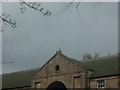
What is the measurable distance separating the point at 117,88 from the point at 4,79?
72.5ft

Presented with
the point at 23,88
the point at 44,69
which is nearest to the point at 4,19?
the point at 44,69

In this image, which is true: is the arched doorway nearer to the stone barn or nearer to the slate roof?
the stone barn

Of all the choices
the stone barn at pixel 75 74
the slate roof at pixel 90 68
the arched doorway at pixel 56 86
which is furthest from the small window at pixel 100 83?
the arched doorway at pixel 56 86

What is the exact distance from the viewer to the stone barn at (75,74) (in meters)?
34.5

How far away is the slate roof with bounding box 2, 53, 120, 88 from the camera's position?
116ft

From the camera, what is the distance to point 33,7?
323 inches

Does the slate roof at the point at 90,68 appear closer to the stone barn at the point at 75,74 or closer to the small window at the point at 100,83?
the stone barn at the point at 75,74

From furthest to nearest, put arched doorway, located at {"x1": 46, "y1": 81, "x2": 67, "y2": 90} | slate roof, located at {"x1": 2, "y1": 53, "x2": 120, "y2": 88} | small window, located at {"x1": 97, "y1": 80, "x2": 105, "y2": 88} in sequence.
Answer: arched doorway, located at {"x1": 46, "y1": 81, "x2": 67, "y2": 90} → slate roof, located at {"x1": 2, "y1": 53, "x2": 120, "y2": 88} → small window, located at {"x1": 97, "y1": 80, "x2": 105, "y2": 88}

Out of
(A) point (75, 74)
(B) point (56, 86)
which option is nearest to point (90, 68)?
(A) point (75, 74)

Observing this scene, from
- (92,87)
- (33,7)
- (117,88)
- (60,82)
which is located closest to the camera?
(33,7)

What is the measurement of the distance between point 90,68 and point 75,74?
8.13 feet

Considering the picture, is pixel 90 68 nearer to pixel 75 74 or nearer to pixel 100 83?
pixel 75 74

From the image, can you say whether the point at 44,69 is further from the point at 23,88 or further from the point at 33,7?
the point at 33,7

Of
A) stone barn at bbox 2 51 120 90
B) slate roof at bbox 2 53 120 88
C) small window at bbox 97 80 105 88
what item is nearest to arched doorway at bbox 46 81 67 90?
stone barn at bbox 2 51 120 90
